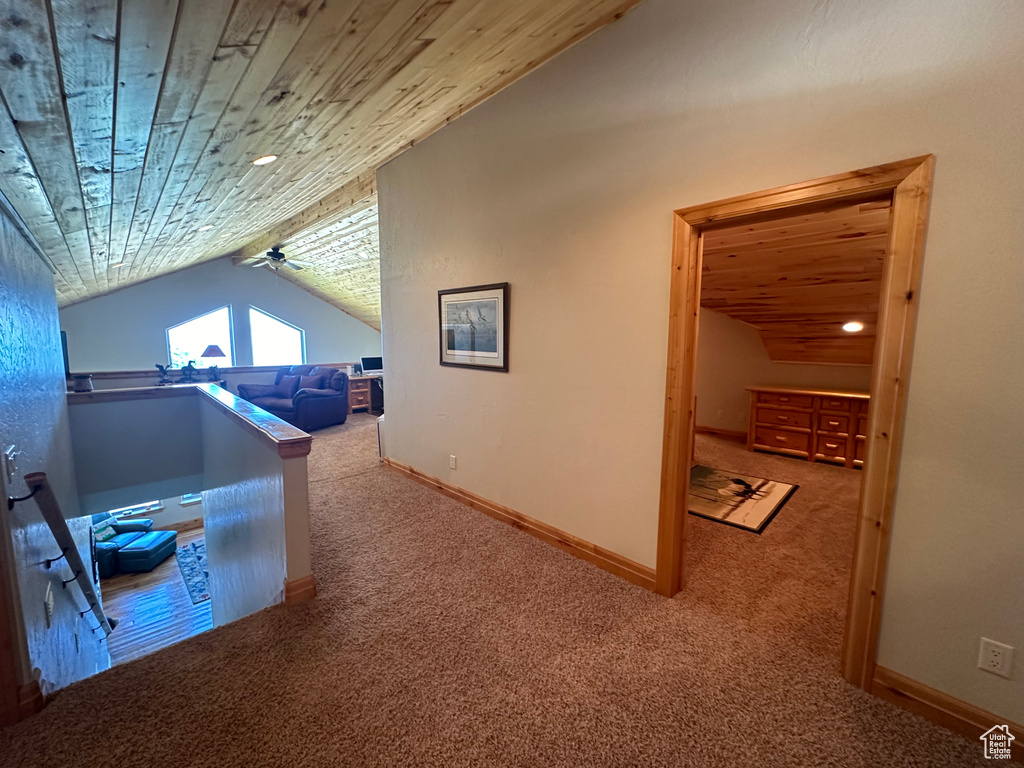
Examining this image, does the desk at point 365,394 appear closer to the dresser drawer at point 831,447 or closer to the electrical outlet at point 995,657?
the dresser drawer at point 831,447

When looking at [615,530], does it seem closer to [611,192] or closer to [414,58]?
[611,192]

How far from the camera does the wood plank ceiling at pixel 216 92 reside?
1.10 m

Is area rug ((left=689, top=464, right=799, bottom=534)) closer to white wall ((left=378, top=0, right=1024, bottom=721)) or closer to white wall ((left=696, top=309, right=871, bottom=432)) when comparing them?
white wall ((left=378, top=0, right=1024, bottom=721))

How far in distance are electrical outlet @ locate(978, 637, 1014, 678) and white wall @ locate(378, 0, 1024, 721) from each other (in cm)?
2

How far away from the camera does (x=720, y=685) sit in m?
1.58

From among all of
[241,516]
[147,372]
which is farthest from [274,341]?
[241,516]

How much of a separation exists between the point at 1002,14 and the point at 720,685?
7.76 feet

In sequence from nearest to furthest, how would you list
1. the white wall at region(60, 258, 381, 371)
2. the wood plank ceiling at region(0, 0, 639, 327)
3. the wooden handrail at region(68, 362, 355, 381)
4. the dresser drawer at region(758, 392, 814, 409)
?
1. the wood plank ceiling at region(0, 0, 639, 327)
2. the dresser drawer at region(758, 392, 814, 409)
3. the wooden handrail at region(68, 362, 355, 381)
4. the white wall at region(60, 258, 381, 371)

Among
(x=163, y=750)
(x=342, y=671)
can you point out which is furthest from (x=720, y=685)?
(x=163, y=750)

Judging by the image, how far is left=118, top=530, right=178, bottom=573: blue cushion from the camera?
694 centimetres

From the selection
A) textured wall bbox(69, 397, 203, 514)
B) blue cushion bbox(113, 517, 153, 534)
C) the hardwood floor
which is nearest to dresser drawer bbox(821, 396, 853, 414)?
textured wall bbox(69, 397, 203, 514)

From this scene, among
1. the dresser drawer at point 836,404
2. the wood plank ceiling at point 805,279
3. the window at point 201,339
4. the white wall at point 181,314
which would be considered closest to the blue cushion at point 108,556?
the white wall at point 181,314

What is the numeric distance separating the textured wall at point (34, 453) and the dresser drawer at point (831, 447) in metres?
5.83

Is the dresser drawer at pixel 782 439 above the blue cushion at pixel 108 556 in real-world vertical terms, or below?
above
